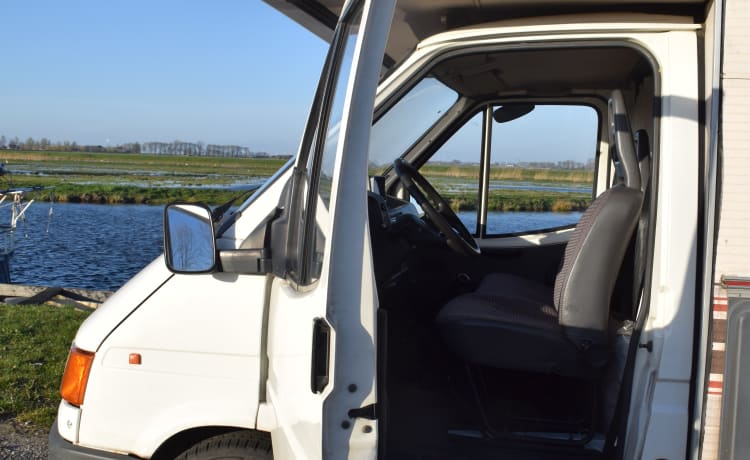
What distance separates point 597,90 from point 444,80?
1133 millimetres

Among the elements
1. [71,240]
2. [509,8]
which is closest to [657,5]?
[509,8]

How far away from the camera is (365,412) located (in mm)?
1942

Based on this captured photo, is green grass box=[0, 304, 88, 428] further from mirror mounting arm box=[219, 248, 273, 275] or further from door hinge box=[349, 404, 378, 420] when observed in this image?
door hinge box=[349, 404, 378, 420]

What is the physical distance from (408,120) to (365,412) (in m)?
1.74

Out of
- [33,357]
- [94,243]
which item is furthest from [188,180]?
[33,357]

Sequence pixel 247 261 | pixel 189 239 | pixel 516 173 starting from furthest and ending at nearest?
pixel 516 173
pixel 189 239
pixel 247 261

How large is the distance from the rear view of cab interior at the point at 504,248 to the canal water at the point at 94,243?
0.04 meters

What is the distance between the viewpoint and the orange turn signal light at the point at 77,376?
2.33 m

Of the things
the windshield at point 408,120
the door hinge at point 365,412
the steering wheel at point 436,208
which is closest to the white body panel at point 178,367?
the door hinge at point 365,412

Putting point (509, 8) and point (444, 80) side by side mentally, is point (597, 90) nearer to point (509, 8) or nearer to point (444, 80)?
point (444, 80)

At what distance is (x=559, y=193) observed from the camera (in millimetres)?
4285

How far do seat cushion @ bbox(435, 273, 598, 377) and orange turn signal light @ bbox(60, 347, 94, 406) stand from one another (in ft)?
4.54

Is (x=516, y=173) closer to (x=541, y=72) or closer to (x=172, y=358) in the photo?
(x=541, y=72)

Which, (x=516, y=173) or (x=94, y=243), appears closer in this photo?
(x=516, y=173)
